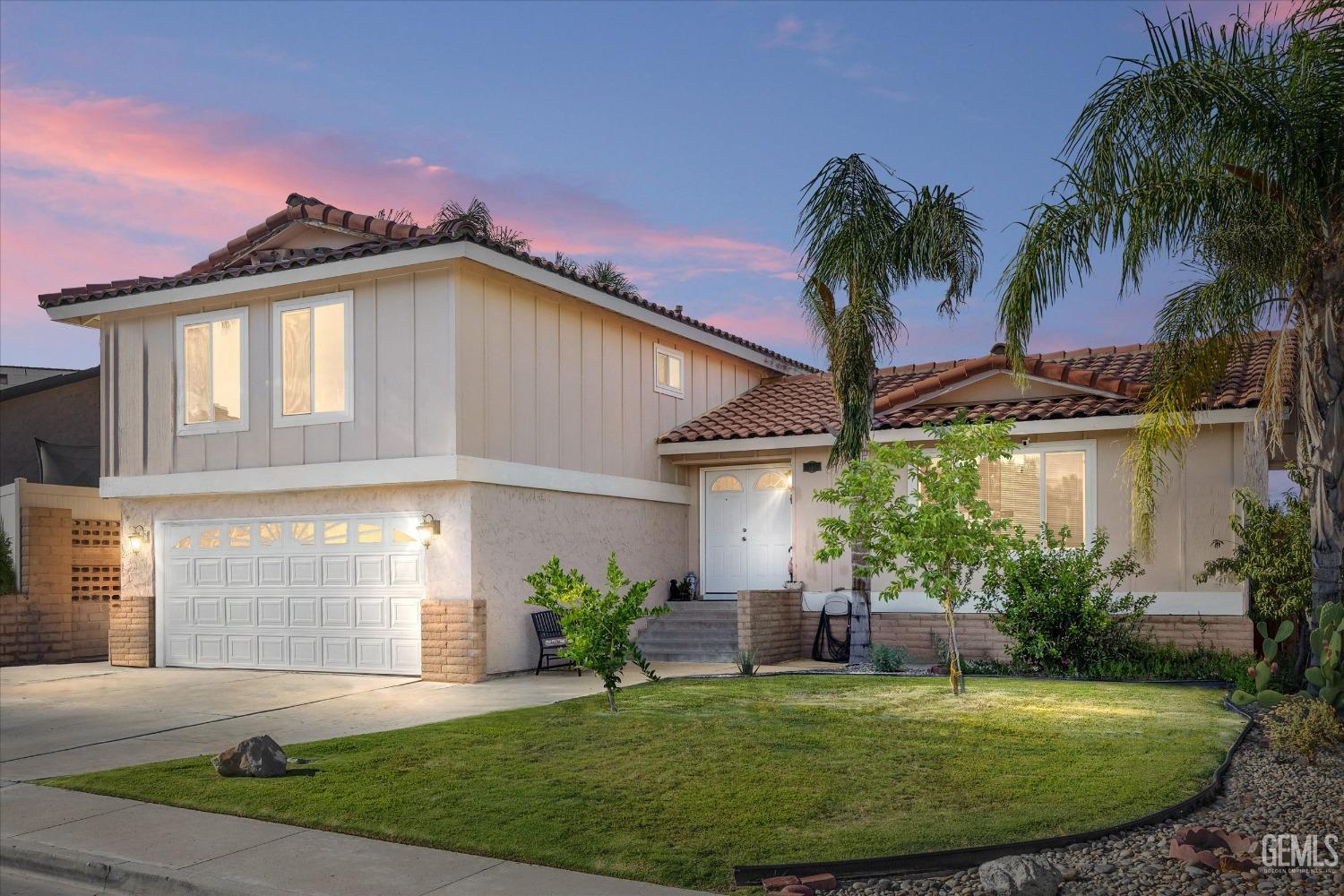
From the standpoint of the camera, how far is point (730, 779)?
296 inches

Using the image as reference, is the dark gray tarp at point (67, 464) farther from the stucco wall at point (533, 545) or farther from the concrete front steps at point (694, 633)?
the concrete front steps at point (694, 633)

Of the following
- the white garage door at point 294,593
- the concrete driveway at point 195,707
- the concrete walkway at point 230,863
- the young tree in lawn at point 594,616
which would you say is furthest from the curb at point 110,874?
the white garage door at point 294,593

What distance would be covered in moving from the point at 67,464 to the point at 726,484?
38.1 ft

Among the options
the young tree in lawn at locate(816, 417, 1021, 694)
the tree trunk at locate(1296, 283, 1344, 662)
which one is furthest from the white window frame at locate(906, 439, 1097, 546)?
the tree trunk at locate(1296, 283, 1344, 662)

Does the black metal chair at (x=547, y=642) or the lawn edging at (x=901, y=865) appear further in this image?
the black metal chair at (x=547, y=642)

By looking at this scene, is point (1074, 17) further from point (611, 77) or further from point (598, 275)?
point (598, 275)

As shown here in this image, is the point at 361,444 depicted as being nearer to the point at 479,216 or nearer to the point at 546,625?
the point at 546,625

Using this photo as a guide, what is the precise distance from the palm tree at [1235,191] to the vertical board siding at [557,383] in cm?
703

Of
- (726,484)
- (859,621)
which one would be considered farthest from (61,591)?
(859,621)

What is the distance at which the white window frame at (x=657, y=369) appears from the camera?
18.9 meters

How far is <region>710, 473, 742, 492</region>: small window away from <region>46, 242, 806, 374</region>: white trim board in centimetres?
256

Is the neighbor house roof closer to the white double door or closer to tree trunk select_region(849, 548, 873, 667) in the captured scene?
the white double door

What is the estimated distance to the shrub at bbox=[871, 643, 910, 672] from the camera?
1420 cm

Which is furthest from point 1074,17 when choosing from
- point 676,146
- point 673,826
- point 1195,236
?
point 673,826
